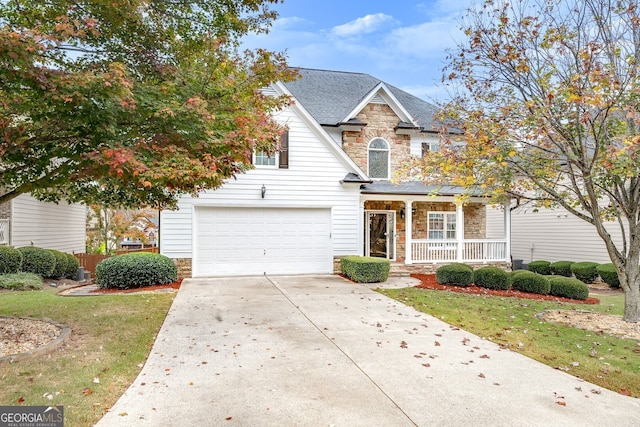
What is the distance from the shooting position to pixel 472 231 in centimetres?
1672

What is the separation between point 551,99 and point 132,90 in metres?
6.68

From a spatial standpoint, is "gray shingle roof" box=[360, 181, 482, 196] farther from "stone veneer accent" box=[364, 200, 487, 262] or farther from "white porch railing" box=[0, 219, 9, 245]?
"white porch railing" box=[0, 219, 9, 245]

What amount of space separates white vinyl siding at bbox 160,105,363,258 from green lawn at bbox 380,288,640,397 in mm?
3573

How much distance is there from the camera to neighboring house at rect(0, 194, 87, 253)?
13242mm

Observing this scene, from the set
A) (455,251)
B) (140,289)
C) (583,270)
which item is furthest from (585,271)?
(140,289)

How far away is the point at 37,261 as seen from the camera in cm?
1229

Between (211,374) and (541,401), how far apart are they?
3.51 metres

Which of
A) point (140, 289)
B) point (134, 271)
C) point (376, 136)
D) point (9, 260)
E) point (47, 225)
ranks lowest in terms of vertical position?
point (140, 289)

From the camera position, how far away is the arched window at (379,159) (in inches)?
603

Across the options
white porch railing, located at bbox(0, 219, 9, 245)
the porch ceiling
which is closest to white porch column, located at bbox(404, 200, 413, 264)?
the porch ceiling

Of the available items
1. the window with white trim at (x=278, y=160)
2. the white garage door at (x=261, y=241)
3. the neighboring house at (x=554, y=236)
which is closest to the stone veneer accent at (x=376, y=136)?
the window with white trim at (x=278, y=160)

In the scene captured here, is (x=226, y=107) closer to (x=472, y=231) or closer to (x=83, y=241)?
(x=472, y=231)

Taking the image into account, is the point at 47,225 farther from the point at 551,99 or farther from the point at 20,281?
the point at 551,99

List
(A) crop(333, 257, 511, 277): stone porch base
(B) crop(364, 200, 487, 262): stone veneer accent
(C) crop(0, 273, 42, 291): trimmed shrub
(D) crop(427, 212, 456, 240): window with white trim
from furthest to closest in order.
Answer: (D) crop(427, 212, 456, 240): window with white trim, (B) crop(364, 200, 487, 262): stone veneer accent, (A) crop(333, 257, 511, 277): stone porch base, (C) crop(0, 273, 42, 291): trimmed shrub
